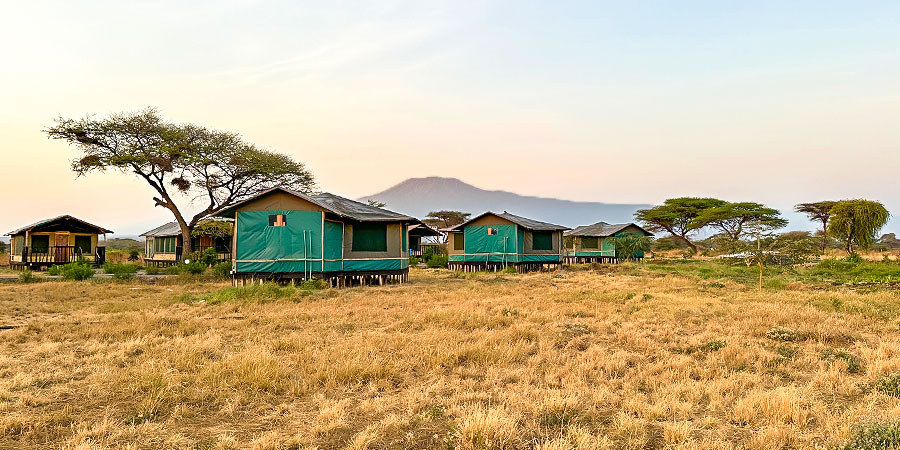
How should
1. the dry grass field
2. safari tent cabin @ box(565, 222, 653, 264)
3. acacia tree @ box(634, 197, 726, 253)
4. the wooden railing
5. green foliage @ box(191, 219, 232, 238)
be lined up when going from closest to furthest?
the dry grass field
the wooden railing
green foliage @ box(191, 219, 232, 238)
safari tent cabin @ box(565, 222, 653, 264)
acacia tree @ box(634, 197, 726, 253)

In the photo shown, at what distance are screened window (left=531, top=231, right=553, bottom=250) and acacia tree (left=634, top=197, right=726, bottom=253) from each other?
88.3 ft

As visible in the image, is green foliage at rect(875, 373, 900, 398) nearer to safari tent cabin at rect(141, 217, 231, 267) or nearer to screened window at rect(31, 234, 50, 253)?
screened window at rect(31, 234, 50, 253)

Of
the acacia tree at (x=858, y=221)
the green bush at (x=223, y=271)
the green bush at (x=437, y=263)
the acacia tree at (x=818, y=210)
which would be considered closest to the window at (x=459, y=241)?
the green bush at (x=437, y=263)

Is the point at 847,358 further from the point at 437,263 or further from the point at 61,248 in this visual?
the point at 61,248

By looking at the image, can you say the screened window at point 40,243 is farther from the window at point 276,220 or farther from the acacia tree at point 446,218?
the acacia tree at point 446,218

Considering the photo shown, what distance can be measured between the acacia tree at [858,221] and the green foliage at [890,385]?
38.4 metres

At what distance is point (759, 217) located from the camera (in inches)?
1961

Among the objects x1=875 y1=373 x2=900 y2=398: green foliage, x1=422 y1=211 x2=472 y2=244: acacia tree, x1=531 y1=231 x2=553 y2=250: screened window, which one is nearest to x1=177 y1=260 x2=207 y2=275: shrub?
x1=531 y1=231 x2=553 y2=250: screened window

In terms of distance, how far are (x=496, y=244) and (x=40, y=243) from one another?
2756cm

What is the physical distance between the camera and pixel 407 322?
371 inches

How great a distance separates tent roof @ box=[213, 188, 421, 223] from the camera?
56.0 feet

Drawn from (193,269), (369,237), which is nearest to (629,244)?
(369,237)

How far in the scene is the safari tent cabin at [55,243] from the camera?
28.4 meters

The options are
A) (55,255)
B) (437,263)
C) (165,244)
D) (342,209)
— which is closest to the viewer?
(342,209)
